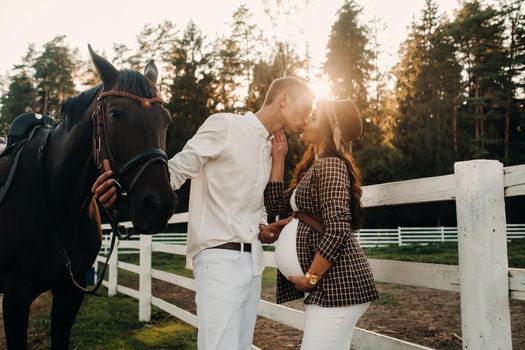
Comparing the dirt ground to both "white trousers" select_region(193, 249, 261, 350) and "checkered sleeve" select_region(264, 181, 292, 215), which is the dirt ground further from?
"white trousers" select_region(193, 249, 261, 350)

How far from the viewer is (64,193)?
2893mm

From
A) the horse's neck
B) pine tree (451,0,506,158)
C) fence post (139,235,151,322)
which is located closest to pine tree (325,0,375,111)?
pine tree (451,0,506,158)

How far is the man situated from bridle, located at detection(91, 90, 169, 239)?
68 mm

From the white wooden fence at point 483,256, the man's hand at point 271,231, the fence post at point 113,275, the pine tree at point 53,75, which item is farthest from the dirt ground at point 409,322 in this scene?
the pine tree at point 53,75

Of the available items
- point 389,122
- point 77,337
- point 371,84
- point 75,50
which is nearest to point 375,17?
point 371,84

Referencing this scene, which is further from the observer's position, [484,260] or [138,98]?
[138,98]

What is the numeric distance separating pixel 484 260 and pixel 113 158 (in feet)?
5.99

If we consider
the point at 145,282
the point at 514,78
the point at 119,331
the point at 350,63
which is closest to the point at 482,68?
the point at 514,78

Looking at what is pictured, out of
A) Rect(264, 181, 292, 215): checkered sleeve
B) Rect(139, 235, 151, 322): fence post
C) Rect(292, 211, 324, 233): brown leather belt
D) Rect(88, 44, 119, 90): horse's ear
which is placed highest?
Rect(88, 44, 119, 90): horse's ear

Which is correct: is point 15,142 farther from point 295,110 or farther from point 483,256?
point 483,256

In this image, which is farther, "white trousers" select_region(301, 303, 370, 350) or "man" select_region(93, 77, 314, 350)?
"man" select_region(93, 77, 314, 350)

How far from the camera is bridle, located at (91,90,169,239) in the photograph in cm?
220

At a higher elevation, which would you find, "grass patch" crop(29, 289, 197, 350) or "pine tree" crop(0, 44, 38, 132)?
"pine tree" crop(0, 44, 38, 132)

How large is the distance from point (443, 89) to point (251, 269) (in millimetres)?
31152
